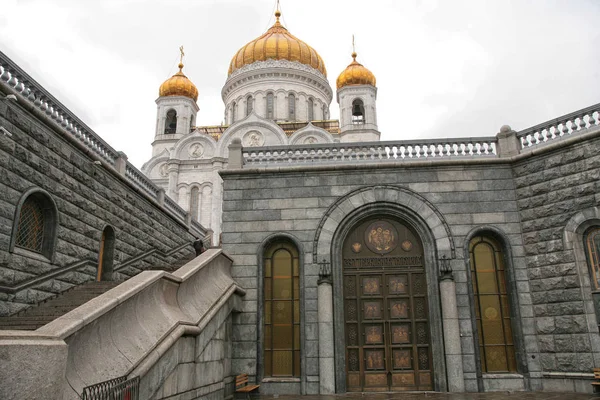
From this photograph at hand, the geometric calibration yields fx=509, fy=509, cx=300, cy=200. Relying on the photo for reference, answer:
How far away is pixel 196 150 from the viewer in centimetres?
3666

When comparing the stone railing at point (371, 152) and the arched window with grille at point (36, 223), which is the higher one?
the stone railing at point (371, 152)

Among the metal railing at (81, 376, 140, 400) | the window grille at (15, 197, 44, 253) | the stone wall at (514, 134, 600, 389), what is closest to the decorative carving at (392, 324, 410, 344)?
the stone wall at (514, 134, 600, 389)

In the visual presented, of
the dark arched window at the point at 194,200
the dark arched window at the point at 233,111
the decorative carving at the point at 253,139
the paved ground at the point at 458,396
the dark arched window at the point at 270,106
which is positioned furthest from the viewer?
the dark arched window at the point at 233,111

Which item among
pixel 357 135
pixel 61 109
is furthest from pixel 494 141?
pixel 357 135

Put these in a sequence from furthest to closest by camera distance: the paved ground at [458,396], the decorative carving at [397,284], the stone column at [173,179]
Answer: the stone column at [173,179] → the decorative carving at [397,284] → the paved ground at [458,396]

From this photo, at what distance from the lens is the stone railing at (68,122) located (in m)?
10.2

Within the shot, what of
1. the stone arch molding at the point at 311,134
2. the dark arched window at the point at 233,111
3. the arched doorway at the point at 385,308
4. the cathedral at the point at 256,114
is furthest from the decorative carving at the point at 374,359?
the dark arched window at the point at 233,111

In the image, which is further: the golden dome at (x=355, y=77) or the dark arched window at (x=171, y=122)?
the dark arched window at (x=171, y=122)

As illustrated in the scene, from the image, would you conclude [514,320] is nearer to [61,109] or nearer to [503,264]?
[503,264]

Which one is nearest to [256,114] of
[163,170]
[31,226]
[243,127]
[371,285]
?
[243,127]

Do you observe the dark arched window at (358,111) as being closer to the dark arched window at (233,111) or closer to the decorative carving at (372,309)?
the dark arched window at (233,111)

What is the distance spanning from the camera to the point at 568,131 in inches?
476

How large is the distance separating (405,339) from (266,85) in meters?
30.6

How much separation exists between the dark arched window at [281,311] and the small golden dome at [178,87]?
1176 inches
